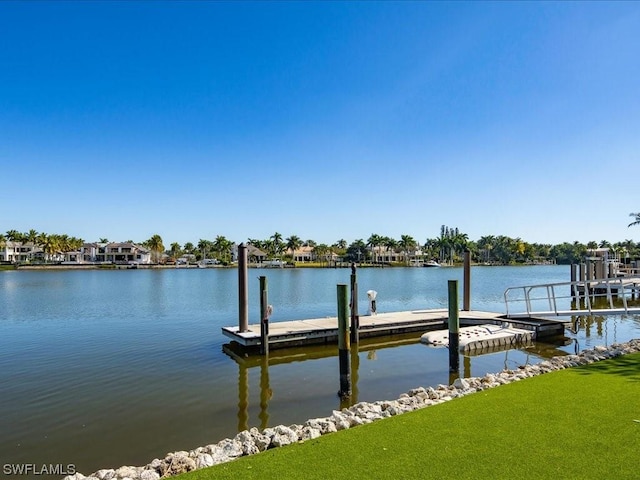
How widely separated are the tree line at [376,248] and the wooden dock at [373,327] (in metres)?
102

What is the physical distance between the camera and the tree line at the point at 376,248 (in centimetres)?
12036

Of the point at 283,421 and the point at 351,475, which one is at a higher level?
the point at 351,475

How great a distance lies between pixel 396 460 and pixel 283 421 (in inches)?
188

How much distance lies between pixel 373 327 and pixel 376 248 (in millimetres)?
115403

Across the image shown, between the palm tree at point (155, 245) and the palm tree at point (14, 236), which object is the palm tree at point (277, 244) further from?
the palm tree at point (14, 236)

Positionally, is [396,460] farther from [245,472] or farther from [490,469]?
[245,472]

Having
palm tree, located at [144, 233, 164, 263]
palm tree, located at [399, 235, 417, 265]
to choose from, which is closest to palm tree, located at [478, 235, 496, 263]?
palm tree, located at [399, 235, 417, 265]

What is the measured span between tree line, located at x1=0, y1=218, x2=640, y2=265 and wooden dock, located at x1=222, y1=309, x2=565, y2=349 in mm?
102378

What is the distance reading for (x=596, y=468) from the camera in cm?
462

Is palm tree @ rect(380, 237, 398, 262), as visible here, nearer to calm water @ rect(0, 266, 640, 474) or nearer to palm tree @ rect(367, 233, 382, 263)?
palm tree @ rect(367, 233, 382, 263)

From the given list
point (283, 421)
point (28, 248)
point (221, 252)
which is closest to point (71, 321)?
point (283, 421)

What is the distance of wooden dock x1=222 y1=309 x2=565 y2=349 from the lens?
15469 mm

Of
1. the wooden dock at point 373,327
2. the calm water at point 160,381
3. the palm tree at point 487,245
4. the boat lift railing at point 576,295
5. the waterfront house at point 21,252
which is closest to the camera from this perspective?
the calm water at point 160,381

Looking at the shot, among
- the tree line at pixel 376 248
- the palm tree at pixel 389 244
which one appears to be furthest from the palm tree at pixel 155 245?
the palm tree at pixel 389 244
